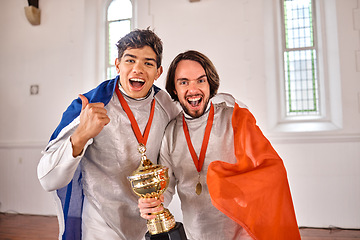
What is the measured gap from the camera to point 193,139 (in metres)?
1.84

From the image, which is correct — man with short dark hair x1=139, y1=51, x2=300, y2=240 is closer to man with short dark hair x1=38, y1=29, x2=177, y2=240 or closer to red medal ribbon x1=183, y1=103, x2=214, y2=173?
red medal ribbon x1=183, y1=103, x2=214, y2=173

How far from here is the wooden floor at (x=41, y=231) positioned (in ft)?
12.6

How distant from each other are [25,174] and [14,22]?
305 cm

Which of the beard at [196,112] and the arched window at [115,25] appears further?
the arched window at [115,25]

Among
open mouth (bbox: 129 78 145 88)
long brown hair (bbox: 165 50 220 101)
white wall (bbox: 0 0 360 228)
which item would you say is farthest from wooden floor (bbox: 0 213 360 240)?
open mouth (bbox: 129 78 145 88)

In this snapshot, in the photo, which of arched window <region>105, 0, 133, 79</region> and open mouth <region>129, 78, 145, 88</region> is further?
arched window <region>105, 0, 133, 79</region>

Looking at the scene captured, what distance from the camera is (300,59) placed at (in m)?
4.95

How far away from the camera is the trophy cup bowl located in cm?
145

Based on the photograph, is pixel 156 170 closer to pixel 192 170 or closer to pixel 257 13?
pixel 192 170

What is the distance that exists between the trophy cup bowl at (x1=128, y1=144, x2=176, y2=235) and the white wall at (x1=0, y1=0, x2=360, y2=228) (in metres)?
3.29

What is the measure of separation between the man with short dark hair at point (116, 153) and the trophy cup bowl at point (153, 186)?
0.33 m

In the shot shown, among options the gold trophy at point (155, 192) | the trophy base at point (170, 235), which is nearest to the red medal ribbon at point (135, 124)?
the gold trophy at point (155, 192)

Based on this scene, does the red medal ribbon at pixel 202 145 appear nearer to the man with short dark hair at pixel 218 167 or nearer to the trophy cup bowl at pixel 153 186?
the man with short dark hair at pixel 218 167

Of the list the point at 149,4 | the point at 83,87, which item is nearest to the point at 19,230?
the point at 83,87
